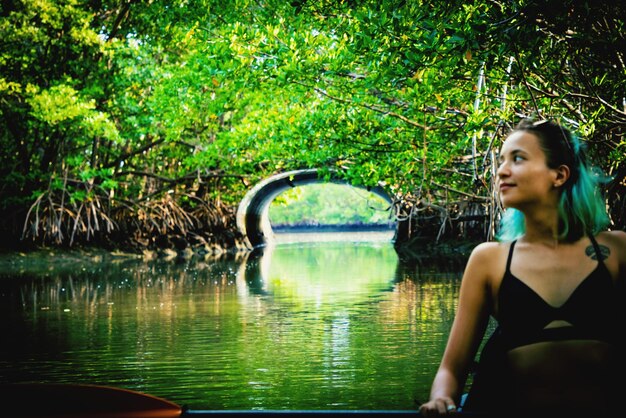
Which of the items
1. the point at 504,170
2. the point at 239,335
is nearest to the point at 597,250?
the point at 504,170

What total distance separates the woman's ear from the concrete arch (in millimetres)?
18467

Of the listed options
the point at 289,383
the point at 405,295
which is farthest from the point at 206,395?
the point at 405,295

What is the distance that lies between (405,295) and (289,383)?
207 inches

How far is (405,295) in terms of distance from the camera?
10078 mm

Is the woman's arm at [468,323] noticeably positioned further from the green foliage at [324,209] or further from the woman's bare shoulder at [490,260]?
the green foliage at [324,209]

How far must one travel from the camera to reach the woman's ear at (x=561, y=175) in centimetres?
199

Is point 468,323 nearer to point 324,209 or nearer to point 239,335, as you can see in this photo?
point 239,335

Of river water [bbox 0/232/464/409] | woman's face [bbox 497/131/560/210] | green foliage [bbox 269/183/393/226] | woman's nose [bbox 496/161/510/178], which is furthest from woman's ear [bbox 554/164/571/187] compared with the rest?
green foliage [bbox 269/183/393/226]

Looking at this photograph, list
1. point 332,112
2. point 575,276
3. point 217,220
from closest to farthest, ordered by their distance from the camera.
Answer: point 575,276
point 332,112
point 217,220

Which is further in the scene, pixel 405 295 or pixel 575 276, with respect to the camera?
pixel 405 295

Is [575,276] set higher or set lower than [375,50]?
lower

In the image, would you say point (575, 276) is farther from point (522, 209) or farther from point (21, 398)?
point (21, 398)

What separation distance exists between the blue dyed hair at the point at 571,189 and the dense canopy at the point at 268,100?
2.88m

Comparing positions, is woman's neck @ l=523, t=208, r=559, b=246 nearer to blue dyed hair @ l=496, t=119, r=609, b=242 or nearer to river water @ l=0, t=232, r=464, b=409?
blue dyed hair @ l=496, t=119, r=609, b=242
